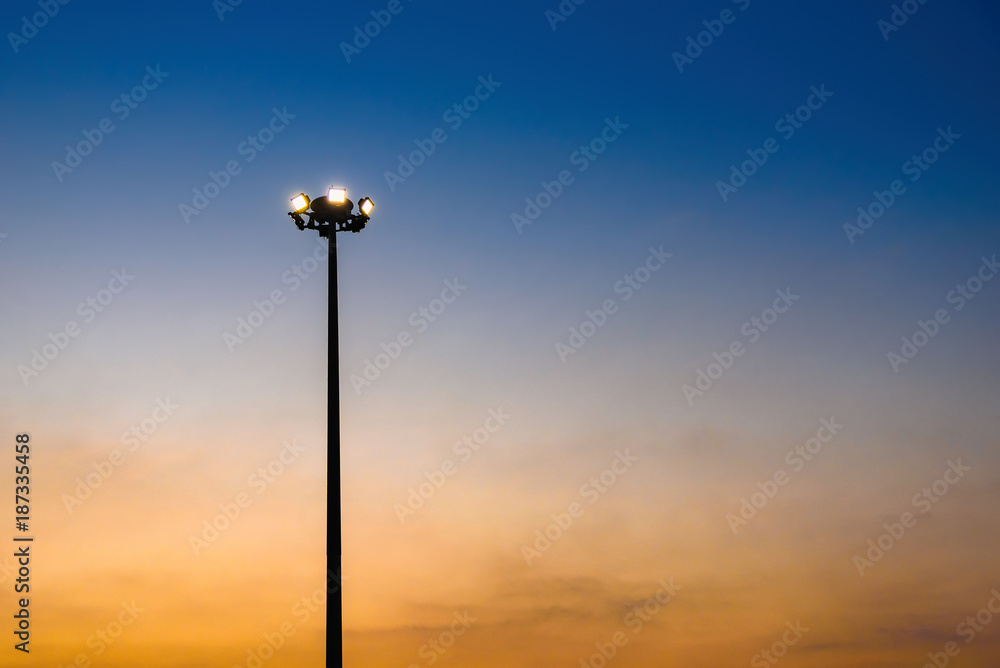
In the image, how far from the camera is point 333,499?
1266cm

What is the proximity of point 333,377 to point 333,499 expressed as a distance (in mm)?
1900

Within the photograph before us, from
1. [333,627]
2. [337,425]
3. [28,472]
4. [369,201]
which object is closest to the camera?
[333,627]

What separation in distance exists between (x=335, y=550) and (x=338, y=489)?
893 mm

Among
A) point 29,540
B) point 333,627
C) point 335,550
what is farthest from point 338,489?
point 29,540

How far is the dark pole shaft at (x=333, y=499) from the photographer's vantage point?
12172 millimetres

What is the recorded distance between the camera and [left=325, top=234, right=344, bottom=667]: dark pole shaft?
39.9 ft

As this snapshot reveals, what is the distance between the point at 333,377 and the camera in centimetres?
1331

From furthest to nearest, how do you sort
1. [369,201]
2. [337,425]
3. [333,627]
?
[369,201]
[337,425]
[333,627]

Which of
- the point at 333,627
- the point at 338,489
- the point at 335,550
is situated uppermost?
the point at 338,489

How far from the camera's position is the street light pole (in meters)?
12.2

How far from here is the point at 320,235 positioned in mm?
14109

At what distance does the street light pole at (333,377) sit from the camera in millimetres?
12250

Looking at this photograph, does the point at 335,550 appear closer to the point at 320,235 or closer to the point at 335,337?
the point at 335,337

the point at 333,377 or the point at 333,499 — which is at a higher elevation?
the point at 333,377
